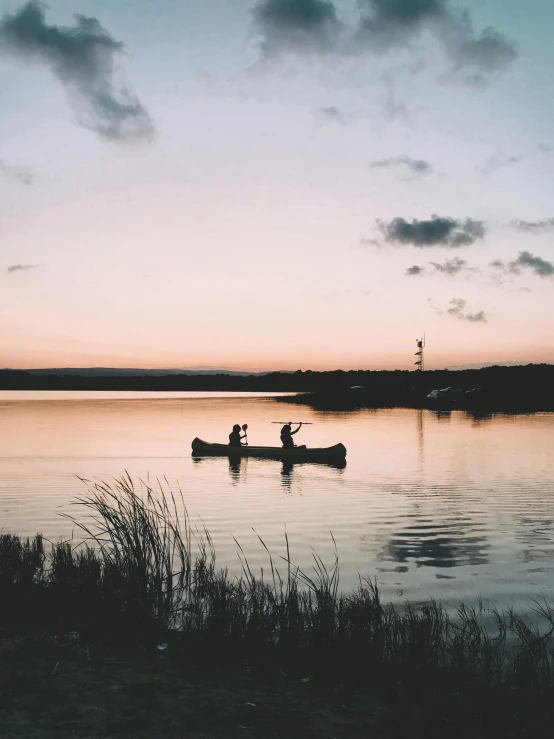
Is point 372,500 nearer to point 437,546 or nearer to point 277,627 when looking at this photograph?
point 437,546

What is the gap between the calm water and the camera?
14391 mm

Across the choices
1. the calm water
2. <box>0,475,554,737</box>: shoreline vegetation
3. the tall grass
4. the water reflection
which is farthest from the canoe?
<box>0,475,554,737</box>: shoreline vegetation

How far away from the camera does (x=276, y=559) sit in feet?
48.4

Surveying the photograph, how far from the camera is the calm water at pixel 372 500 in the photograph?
14391mm

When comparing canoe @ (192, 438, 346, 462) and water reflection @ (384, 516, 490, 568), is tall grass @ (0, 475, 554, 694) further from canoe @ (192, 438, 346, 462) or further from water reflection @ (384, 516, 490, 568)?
canoe @ (192, 438, 346, 462)

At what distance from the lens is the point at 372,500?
25047 millimetres

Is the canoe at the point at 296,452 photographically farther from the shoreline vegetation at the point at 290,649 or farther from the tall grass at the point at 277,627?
the shoreline vegetation at the point at 290,649

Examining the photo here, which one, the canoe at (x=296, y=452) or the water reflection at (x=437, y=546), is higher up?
the canoe at (x=296, y=452)

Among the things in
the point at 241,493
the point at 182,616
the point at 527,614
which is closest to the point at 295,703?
the point at 182,616

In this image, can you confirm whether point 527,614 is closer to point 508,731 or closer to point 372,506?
point 508,731

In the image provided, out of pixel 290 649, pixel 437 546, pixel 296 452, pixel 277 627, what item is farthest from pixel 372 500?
pixel 290 649

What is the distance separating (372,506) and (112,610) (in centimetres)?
1607

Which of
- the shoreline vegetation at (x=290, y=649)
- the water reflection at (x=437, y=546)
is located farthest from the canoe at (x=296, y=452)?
the shoreline vegetation at (x=290, y=649)

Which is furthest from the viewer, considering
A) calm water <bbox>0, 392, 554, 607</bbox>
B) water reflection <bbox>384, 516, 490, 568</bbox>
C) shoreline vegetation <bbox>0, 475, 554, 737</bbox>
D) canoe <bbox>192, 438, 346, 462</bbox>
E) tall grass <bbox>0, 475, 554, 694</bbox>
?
canoe <bbox>192, 438, 346, 462</bbox>
